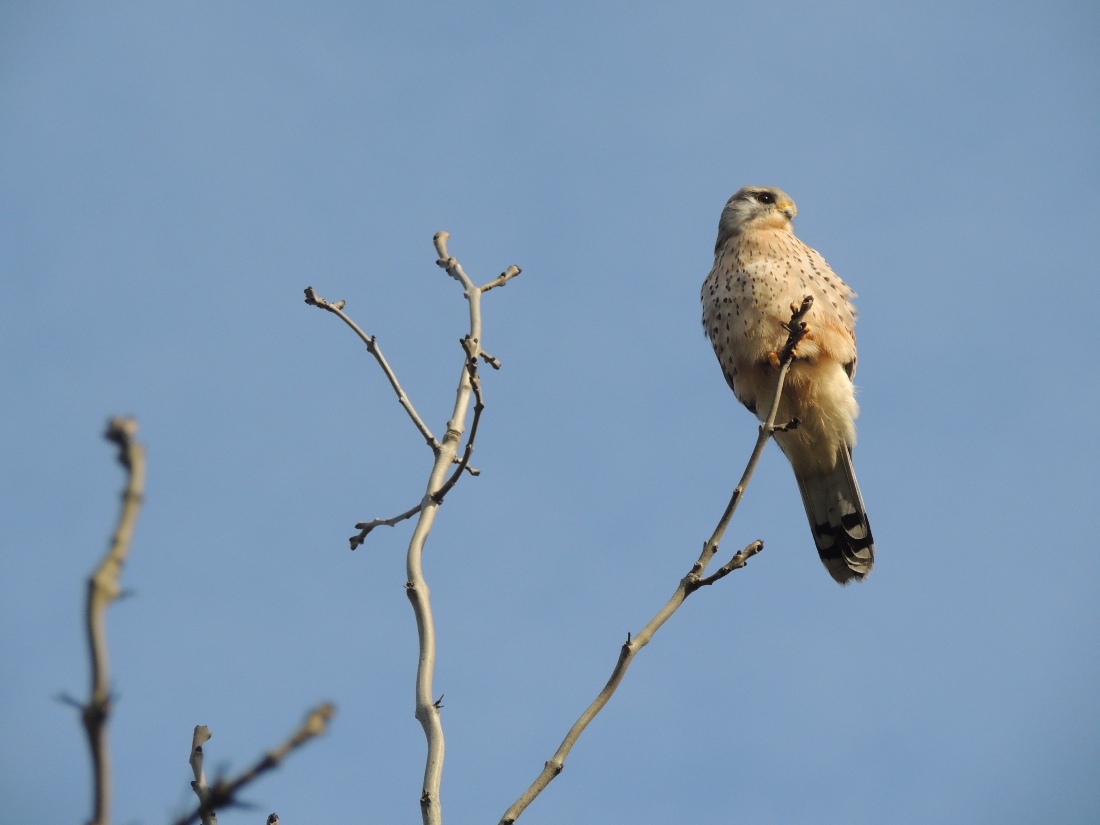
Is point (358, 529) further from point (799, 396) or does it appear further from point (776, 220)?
point (776, 220)

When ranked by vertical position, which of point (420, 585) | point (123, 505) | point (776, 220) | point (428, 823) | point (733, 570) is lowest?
point (123, 505)

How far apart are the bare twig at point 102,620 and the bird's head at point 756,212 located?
479 cm

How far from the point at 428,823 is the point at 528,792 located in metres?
0.18

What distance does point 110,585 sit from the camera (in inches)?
30.6

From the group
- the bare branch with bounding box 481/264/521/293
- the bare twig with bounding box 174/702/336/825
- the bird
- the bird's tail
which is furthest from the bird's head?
→ the bare twig with bounding box 174/702/336/825

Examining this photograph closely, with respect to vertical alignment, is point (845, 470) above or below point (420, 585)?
above

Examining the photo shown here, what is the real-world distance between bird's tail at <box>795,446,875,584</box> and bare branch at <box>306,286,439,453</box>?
2488 mm

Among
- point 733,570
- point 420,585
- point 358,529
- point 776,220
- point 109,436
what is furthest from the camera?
point 776,220

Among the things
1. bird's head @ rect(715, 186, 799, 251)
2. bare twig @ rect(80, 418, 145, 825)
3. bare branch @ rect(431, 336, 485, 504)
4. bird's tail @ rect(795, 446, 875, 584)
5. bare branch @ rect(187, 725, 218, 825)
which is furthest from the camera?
bird's head @ rect(715, 186, 799, 251)

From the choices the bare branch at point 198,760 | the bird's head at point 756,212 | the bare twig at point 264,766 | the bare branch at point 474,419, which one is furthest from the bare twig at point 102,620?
the bird's head at point 756,212

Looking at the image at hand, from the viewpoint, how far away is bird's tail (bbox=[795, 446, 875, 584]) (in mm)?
4496

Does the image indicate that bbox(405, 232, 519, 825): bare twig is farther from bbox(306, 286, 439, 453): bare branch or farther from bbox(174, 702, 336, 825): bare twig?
bbox(174, 702, 336, 825): bare twig

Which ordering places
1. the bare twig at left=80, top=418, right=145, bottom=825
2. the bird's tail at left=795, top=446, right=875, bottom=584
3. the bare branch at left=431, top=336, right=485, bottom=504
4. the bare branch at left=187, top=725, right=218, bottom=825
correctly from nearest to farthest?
the bare twig at left=80, top=418, right=145, bottom=825 → the bare branch at left=187, top=725, right=218, bottom=825 → the bare branch at left=431, top=336, right=485, bottom=504 → the bird's tail at left=795, top=446, right=875, bottom=584

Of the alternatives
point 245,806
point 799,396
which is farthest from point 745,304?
point 245,806
